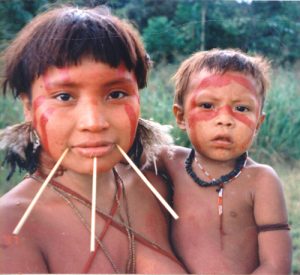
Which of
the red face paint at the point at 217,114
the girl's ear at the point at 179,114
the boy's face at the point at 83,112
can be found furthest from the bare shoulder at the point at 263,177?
the boy's face at the point at 83,112

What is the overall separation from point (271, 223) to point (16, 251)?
24.4 inches

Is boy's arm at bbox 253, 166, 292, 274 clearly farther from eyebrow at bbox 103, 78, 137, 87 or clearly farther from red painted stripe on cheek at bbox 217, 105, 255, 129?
eyebrow at bbox 103, 78, 137, 87

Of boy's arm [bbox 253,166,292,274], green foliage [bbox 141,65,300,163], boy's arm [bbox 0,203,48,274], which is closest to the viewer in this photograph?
boy's arm [bbox 0,203,48,274]

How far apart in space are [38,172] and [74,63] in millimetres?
279

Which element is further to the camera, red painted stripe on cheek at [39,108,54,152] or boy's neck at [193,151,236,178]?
boy's neck at [193,151,236,178]

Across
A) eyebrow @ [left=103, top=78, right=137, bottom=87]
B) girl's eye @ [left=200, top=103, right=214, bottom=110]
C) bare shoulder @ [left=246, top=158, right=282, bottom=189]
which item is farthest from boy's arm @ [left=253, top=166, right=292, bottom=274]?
eyebrow @ [left=103, top=78, right=137, bottom=87]

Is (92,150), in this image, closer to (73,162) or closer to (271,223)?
(73,162)

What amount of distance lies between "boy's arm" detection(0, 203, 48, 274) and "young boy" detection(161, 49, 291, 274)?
390 mm

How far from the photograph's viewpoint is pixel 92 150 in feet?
3.41

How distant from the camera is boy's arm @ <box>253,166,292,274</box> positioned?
1.27 metres

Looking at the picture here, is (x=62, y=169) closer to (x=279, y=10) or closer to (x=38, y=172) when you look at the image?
(x=38, y=172)

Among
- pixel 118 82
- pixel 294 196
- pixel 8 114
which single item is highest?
pixel 118 82

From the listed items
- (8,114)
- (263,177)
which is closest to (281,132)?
(263,177)

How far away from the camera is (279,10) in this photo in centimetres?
131
